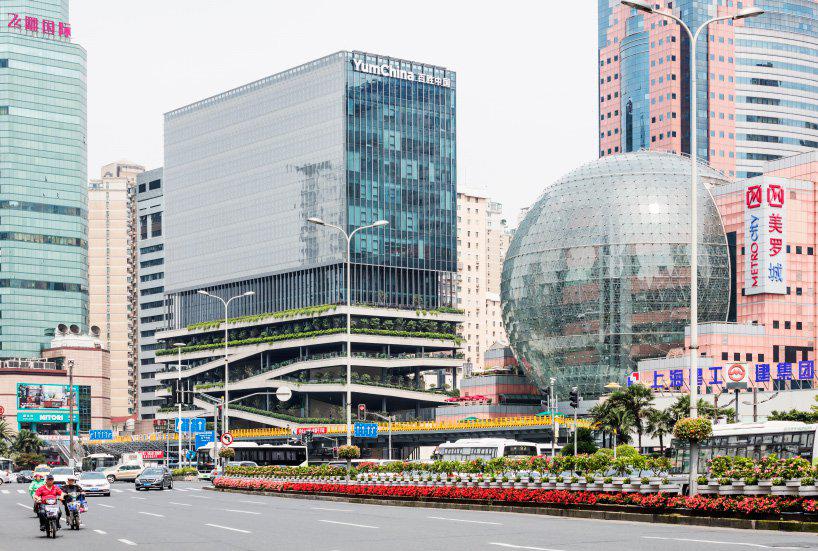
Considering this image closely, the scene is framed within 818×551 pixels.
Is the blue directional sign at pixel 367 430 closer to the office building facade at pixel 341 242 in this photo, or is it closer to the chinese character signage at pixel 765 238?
the office building facade at pixel 341 242

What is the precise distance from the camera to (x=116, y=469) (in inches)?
4218

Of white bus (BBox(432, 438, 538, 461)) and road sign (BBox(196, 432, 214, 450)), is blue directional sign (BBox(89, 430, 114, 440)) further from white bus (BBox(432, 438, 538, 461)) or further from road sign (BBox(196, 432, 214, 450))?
white bus (BBox(432, 438, 538, 461))

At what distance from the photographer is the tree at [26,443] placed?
181 meters

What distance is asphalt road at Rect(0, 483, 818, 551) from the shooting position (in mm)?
27969

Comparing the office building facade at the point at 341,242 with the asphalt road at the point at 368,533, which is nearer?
the asphalt road at the point at 368,533

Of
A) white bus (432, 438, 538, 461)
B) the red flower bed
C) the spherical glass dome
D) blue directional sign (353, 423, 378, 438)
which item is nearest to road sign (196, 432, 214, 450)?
blue directional sign (353, 423, 378, 438)

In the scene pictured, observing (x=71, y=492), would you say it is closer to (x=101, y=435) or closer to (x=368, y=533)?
(x=368, y=533)

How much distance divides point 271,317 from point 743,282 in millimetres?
73692

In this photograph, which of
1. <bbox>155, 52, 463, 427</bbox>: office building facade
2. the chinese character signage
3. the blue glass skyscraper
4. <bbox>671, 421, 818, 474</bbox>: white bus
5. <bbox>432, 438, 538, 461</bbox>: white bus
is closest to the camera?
<bbox>671, 421, 818, 474</bbox>: white bus

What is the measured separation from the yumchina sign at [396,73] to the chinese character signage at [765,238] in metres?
62.4

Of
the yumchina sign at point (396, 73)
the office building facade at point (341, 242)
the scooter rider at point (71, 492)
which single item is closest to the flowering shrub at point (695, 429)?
the scooter rider at point (71, 492)

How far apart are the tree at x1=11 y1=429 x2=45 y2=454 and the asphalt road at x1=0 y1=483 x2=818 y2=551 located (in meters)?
139

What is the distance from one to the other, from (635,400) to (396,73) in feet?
278

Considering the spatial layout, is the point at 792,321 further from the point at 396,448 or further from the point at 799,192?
the point at 396,448
